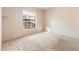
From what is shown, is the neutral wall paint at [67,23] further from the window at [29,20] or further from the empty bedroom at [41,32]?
the window at [29,20]

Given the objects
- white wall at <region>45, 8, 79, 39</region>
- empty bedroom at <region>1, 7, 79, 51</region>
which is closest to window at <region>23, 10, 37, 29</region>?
empty bedroom at <region>1, 7, 79, 51</region>

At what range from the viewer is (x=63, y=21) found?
1.63 m

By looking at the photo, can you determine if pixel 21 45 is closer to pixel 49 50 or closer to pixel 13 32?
pixel 13 32

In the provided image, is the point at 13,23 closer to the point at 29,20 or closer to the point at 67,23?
the point at 29,20

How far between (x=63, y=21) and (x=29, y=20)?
0.53m

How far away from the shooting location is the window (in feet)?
5.36

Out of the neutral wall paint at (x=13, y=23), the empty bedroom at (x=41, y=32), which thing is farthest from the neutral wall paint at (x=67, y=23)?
the neutral wall paint at (x=13, y=23)

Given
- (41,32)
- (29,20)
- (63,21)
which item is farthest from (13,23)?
(63,21)

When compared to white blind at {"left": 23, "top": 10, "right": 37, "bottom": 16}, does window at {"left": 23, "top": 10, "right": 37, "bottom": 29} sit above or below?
below

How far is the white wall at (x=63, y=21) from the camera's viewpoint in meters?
1.59

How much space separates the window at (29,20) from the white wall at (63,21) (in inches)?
7.5

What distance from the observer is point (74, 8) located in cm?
157

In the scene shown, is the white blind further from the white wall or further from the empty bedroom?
the white wall
